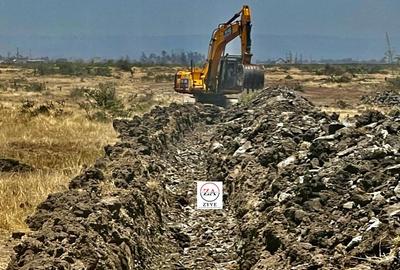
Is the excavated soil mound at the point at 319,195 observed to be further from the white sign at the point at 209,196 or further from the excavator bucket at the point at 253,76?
the excavator bucket at the point at 253,76

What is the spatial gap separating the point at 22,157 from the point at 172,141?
5.37m

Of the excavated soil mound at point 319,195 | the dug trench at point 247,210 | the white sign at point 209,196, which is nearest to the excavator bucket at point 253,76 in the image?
the dug trench at point 247,210

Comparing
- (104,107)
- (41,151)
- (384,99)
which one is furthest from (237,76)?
(41,151)

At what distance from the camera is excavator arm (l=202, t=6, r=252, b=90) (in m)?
30.2

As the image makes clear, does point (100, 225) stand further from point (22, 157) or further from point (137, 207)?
point (22, 157)

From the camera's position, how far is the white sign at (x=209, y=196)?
37.5ft

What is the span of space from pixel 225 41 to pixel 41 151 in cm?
1508

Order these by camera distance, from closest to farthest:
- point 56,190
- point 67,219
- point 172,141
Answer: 1. point 67,219
2. point 56,190
3. point 172,141

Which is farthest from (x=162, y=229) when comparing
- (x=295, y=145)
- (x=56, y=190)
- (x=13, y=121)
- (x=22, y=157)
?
(x=13, y=121)

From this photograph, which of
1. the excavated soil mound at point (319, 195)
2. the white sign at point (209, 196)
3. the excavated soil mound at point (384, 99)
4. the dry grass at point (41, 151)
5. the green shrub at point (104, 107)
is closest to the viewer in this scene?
the excavated soil mound at point (319, 195)

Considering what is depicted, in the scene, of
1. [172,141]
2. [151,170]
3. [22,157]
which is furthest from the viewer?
[172,141]

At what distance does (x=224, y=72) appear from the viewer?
3234 centimetres

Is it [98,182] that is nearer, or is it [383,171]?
[383,171]

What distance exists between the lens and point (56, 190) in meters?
12.1
